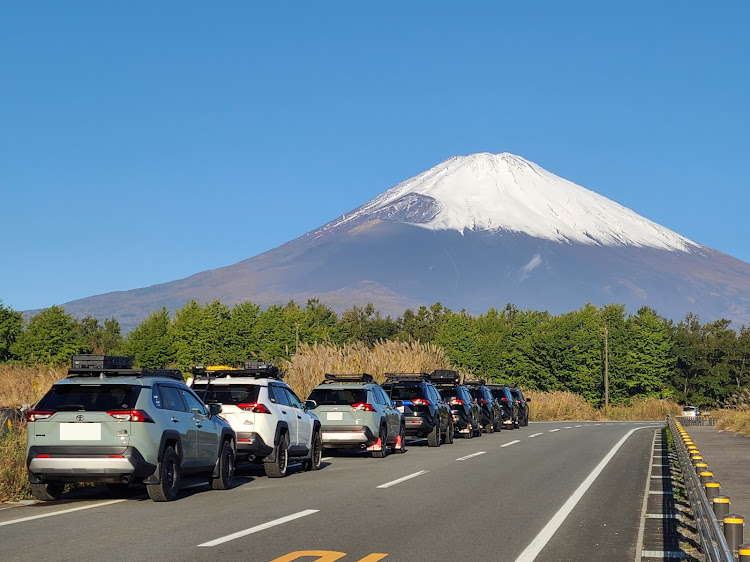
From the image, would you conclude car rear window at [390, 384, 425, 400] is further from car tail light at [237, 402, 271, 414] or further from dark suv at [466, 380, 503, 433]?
car tail light at [237, 402, 271, 414]

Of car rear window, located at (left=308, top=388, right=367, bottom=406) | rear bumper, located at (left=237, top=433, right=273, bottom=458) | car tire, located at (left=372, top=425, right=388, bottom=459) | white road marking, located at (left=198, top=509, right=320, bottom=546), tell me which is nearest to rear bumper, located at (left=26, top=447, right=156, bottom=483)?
white road marking, located at (left=198, top=509, right=320, bottom=546)

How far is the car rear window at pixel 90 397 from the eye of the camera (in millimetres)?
13359

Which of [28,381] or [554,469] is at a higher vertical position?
[28,381]

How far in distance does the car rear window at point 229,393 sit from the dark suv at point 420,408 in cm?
995

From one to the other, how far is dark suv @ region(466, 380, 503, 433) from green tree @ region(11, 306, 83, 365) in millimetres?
52284

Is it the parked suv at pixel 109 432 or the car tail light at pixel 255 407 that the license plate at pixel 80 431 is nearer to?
the parked suv at pixel 109 432

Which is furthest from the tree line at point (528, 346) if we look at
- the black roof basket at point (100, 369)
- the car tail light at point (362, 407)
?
the black roof basket at point (100, 369)

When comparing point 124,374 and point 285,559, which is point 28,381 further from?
point 285,559

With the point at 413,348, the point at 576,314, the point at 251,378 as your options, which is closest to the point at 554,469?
the point at 251,378

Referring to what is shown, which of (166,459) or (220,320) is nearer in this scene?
(166,459)

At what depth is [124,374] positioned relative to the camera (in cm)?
1399

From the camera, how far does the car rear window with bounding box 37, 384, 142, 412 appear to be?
13.4m

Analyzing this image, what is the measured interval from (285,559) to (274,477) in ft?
27.7

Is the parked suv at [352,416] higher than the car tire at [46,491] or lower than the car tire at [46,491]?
higher
